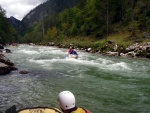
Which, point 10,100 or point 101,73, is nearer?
point 10,100

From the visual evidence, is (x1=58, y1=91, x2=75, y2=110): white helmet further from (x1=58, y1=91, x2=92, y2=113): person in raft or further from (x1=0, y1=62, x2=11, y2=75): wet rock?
(x1=0, y1=62, x2=11, y2=75): wet rock

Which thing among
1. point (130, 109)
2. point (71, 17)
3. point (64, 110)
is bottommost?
point (130, 109)

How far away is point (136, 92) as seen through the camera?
9969 mm

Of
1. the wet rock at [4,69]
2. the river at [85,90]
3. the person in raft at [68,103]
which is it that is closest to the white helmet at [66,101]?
the person in raft at [68,103]

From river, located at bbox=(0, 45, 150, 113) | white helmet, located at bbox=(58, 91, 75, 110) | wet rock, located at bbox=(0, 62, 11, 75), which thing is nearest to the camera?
white helmet, located at bbox=(58, 91, 75, 110)

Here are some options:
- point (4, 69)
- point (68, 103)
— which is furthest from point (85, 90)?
point (4, 69)

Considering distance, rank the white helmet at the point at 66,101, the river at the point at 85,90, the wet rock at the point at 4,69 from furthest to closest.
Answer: the wet rock at the point at 4,69 < the river at the point at 85,90 < the white helmet at the point at 66,101

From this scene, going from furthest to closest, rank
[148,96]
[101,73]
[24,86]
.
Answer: [101,73]
[24,86]
[148,96]

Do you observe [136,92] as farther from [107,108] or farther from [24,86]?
[24,86]

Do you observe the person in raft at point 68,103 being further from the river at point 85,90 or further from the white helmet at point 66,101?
the river at point 85,90

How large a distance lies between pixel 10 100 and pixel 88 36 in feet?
128

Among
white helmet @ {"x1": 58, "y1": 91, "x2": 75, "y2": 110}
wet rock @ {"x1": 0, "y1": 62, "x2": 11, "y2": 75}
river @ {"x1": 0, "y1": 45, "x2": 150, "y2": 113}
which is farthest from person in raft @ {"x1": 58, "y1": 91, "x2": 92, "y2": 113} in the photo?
wet rock @ {"x1": 0, "y1": 62, "x2": 11, "y2": 75}

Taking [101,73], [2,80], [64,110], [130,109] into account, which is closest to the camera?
[64,110]

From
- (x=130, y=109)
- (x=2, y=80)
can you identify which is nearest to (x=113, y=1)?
(x=2, y=80)
